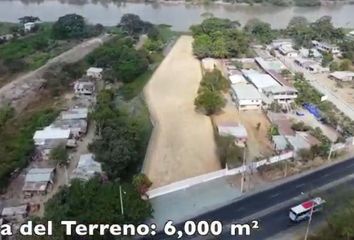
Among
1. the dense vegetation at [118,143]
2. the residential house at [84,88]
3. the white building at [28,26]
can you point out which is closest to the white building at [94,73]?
the residential house at [84,88]

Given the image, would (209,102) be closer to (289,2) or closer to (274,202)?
(274,202)

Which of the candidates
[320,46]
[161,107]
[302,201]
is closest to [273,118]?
[161,107]

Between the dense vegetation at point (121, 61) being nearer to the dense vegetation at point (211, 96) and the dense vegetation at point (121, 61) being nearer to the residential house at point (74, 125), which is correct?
the dense vegetation at point (211, 96)

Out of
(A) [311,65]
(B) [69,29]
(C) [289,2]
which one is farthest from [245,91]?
(C) [289,2]

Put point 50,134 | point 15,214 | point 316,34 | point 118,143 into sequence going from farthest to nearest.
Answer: point 316,34 < point 50,134 < point 118,143 < point 15,214

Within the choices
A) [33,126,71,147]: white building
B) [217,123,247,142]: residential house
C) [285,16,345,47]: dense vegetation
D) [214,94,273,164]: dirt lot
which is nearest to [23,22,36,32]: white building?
[33,126,71,147]: white building

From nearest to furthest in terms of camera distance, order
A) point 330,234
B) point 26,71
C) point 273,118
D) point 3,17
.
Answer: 1. point 330,234
2. point 273,118
3. point 26,71
4. point 3,17

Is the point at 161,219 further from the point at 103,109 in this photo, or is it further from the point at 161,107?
the point at 161,107
